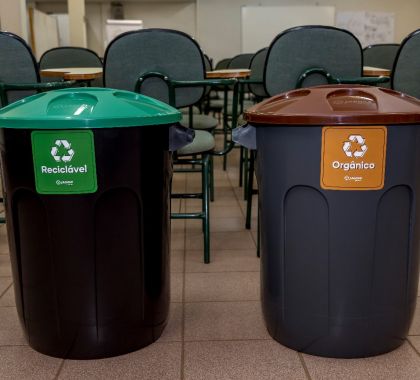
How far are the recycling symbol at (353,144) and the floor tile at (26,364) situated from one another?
0.90 meters

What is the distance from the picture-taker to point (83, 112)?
3.71 ft

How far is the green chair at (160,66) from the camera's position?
6.45 feet

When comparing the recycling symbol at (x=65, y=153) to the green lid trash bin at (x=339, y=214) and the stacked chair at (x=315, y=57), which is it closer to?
the green lid trash bin at (x=339, y=214)

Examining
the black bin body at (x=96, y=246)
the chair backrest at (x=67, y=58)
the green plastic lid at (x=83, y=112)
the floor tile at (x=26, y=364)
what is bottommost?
the floor tile at (x=26, y=364)

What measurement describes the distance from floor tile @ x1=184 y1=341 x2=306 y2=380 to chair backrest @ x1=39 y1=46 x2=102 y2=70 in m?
2.65

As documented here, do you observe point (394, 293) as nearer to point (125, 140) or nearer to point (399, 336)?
point (399, 336)

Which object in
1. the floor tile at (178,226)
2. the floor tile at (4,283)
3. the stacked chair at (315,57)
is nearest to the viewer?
the floor tile at (4,283)

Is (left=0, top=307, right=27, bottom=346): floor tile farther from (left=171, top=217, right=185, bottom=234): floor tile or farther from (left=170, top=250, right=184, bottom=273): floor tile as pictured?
(left=171, top=217, right=185, bottom=234): floor tile

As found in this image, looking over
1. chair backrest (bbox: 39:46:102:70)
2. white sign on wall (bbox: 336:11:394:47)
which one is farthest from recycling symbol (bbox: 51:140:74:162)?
white sign on wall (bbox: 336:11:394:47)

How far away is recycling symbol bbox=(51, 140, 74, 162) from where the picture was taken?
1114 mm

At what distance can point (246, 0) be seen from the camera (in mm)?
8328

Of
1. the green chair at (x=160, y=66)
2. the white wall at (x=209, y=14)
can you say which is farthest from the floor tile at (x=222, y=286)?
the white wall at (x=209, y=14)

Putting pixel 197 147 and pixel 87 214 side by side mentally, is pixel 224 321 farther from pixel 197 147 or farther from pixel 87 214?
pixel 197 147

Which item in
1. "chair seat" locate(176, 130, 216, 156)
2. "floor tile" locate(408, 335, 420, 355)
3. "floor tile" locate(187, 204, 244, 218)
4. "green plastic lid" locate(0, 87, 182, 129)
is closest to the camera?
"green plastic lid" locate(0, 87, 182, 129)
